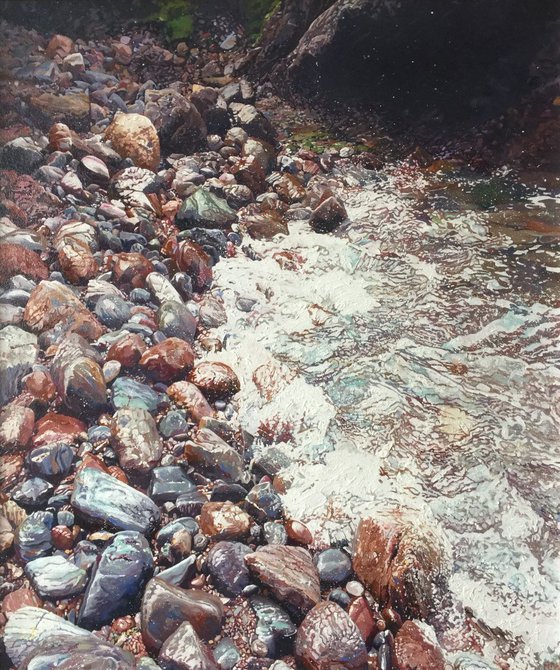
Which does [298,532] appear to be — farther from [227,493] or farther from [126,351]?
[126,351]

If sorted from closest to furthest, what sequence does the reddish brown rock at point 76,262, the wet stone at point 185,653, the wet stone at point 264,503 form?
the wet stone at point 185,653
the wet stone at point 264,503
the reddish brown rock at point 76,262

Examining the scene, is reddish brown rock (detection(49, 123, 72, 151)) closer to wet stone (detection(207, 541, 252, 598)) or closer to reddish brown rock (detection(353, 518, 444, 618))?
wet stone (detection(207, 541, 252, 598))

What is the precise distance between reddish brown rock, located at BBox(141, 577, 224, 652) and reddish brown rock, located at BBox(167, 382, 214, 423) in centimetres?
73

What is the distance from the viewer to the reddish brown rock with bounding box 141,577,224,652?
1.37 meters

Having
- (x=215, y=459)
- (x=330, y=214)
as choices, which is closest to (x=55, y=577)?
(x=215, y=459)

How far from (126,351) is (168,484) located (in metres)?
0.67

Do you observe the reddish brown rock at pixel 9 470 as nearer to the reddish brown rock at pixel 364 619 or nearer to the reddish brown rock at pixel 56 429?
the reddish brown rock at pixel 56 429

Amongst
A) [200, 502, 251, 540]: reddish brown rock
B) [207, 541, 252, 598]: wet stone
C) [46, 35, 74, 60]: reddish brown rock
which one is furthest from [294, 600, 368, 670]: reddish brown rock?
[46, 35, 74, 60]: reddish brown rock

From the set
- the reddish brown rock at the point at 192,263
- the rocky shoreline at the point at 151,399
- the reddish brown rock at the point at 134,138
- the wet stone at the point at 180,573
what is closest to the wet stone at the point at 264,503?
the rocky shoreline at the point at 151,399

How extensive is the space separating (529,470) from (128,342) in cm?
166

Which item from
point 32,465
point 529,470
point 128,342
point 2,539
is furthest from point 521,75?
point 2,539

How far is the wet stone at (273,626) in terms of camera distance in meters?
1.43

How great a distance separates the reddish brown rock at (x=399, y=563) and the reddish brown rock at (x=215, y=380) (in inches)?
31.1

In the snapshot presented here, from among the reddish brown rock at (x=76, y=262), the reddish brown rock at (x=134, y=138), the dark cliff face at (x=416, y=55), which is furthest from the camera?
the reddish brown rock at (x=134, y=138)
